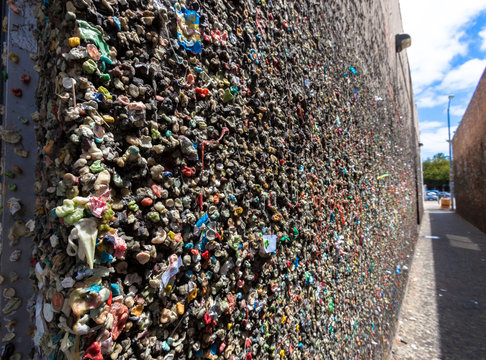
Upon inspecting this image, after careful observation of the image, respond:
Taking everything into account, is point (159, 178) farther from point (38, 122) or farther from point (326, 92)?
point (326, 92)

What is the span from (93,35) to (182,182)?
0.39 m

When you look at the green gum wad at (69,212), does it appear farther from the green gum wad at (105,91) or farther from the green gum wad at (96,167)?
the green gum wad at (105,91)

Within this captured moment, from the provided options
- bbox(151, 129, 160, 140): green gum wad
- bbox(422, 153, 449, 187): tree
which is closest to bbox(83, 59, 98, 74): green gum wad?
bbox(151, 129, 160, 140): green gum wad

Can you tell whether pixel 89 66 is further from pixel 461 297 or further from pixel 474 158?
pixel 474 158

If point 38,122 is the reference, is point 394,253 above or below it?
below

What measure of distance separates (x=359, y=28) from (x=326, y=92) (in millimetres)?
1365

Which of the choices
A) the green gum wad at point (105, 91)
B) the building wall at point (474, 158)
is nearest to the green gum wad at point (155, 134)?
the green gum wad at point (105, 91)

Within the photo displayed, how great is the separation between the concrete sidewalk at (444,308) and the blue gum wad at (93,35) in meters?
4.15

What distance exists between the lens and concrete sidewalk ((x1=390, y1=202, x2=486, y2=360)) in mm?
3385

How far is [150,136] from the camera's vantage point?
67 centimetres

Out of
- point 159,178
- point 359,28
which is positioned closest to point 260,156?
point 159,178

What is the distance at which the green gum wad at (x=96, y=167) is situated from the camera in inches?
21.7

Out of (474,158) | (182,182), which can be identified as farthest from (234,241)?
(474,158)

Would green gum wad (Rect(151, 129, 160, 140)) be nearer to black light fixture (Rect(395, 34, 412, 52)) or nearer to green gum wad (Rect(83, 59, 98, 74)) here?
green gum wad (Rect(83, 59, 98, 74))
